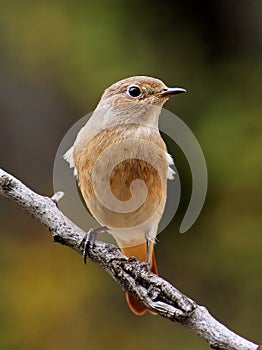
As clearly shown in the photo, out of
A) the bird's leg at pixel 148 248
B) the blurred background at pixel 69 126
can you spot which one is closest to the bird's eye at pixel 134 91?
the bird's leg at pixel 148 248

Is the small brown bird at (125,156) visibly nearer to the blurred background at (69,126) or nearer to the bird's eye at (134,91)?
the bird's eye at (134,91)

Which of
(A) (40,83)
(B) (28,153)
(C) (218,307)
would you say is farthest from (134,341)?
A: (A) (40,83)

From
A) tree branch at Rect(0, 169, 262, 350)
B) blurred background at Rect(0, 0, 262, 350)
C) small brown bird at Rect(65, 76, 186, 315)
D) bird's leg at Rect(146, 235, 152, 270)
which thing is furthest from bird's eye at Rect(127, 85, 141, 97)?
blurred background at Rect(0, 0, 262, 350)

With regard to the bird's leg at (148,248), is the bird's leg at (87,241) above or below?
below

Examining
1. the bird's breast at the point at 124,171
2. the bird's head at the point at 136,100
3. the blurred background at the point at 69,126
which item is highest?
the blurred background at the point at 69,126

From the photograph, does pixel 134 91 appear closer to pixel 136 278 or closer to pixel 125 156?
pixel 125 156

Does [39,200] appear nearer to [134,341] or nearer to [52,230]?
[52,230]

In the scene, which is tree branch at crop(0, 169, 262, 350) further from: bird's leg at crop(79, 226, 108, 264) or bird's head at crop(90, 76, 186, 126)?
bird's head at crop(90, 76, 186, 126)
